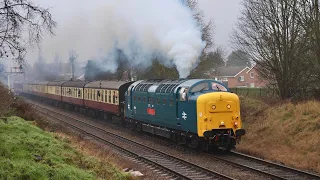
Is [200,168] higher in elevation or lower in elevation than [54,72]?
lower

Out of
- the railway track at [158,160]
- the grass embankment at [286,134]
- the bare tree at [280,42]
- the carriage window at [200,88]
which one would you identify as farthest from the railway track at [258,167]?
the bare tree at [280,42]

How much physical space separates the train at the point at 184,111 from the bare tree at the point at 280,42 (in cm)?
967

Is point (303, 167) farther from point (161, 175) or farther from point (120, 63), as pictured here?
point (120, 63)

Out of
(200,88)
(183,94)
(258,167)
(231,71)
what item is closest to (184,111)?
(183,94)

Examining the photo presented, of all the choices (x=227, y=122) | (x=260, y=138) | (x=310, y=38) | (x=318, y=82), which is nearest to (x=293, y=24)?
(x=310, y=38)

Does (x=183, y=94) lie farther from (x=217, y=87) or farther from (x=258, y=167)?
(x=258, y=167)

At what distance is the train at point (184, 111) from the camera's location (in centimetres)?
1653

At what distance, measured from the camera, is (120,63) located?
42.8 m

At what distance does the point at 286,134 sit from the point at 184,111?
5.42 m

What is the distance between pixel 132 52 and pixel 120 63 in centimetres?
773

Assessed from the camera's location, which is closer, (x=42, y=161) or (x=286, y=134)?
(x=42, y=161)

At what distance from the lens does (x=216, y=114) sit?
1658 cm

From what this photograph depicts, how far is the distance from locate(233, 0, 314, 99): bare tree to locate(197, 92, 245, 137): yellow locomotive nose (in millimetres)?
9844

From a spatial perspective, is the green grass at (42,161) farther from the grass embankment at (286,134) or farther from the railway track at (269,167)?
the grass embankment at (286,134)
